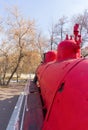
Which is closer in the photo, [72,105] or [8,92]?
[72,105]

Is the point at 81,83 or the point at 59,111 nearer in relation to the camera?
the point at 81,83

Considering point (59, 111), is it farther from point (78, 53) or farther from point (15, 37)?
point (15, 37)

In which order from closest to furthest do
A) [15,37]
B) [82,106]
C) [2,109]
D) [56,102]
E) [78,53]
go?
[82,106]
[56,102]
[78,53]
[2,109]
[15,37]

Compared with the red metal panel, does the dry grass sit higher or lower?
lower

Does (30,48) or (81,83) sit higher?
(81,83)

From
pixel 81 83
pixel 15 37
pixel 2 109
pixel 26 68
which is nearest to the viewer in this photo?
pixel 81 83

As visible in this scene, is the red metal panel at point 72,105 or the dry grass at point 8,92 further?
the dry grass at point 8,92

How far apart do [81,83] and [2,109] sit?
7.11 m

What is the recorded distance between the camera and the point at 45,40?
1486 inches

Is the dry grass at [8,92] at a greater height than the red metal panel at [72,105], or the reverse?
the red metal panel at [72,105]

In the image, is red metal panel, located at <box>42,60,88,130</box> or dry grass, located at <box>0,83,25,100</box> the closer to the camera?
red metal panel, located at <box>42,60,88,130</box>

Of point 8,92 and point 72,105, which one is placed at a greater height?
point 72,105

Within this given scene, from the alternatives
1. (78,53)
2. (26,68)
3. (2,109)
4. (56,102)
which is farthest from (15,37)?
(56,102)

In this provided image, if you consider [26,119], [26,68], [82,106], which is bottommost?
[26,68]
